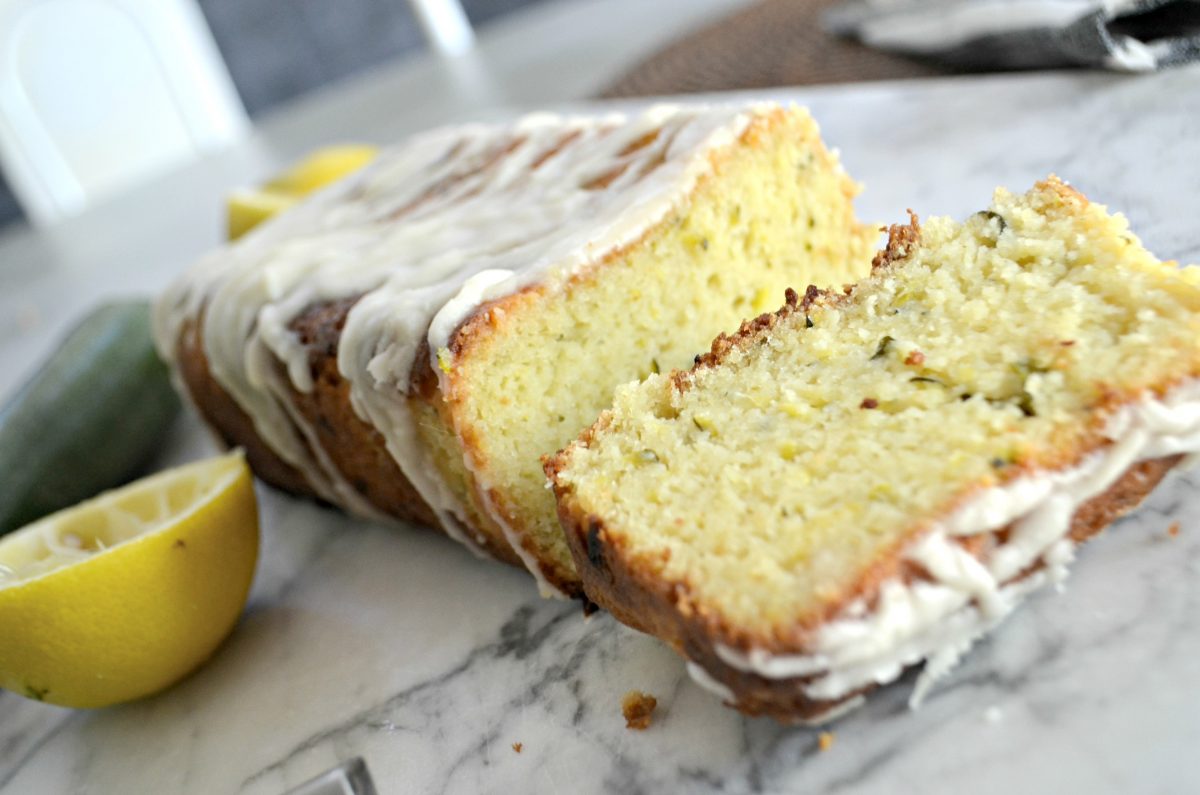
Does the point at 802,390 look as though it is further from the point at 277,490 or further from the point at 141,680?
the point at 277,490

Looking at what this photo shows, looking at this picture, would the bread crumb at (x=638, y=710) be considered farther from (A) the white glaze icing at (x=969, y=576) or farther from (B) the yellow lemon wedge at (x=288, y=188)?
(B) the yellow lemon wedge at (x=288, y=188)

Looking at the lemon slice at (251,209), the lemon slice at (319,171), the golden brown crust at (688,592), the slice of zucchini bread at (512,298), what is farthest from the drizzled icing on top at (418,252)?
the lemon slice at (319,171)

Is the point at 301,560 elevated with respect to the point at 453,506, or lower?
lower

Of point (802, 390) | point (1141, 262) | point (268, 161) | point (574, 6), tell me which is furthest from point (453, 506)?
point (574, 6)

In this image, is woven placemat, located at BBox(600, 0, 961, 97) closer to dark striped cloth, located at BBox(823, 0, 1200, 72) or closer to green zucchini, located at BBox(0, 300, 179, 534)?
dark striped cloth, located at BBox(823, 0, 1200, 72)

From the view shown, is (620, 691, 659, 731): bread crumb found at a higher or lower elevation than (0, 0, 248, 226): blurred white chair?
lower

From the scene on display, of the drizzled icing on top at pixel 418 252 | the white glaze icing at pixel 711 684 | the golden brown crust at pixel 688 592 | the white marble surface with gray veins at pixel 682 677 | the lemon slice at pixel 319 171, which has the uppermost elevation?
the drizzled icing on top at pixel 418 252

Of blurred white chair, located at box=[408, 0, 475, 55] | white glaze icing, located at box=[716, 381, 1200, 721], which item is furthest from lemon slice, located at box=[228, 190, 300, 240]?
blurred white chair, located at box=[408, 0, 475, 55]
